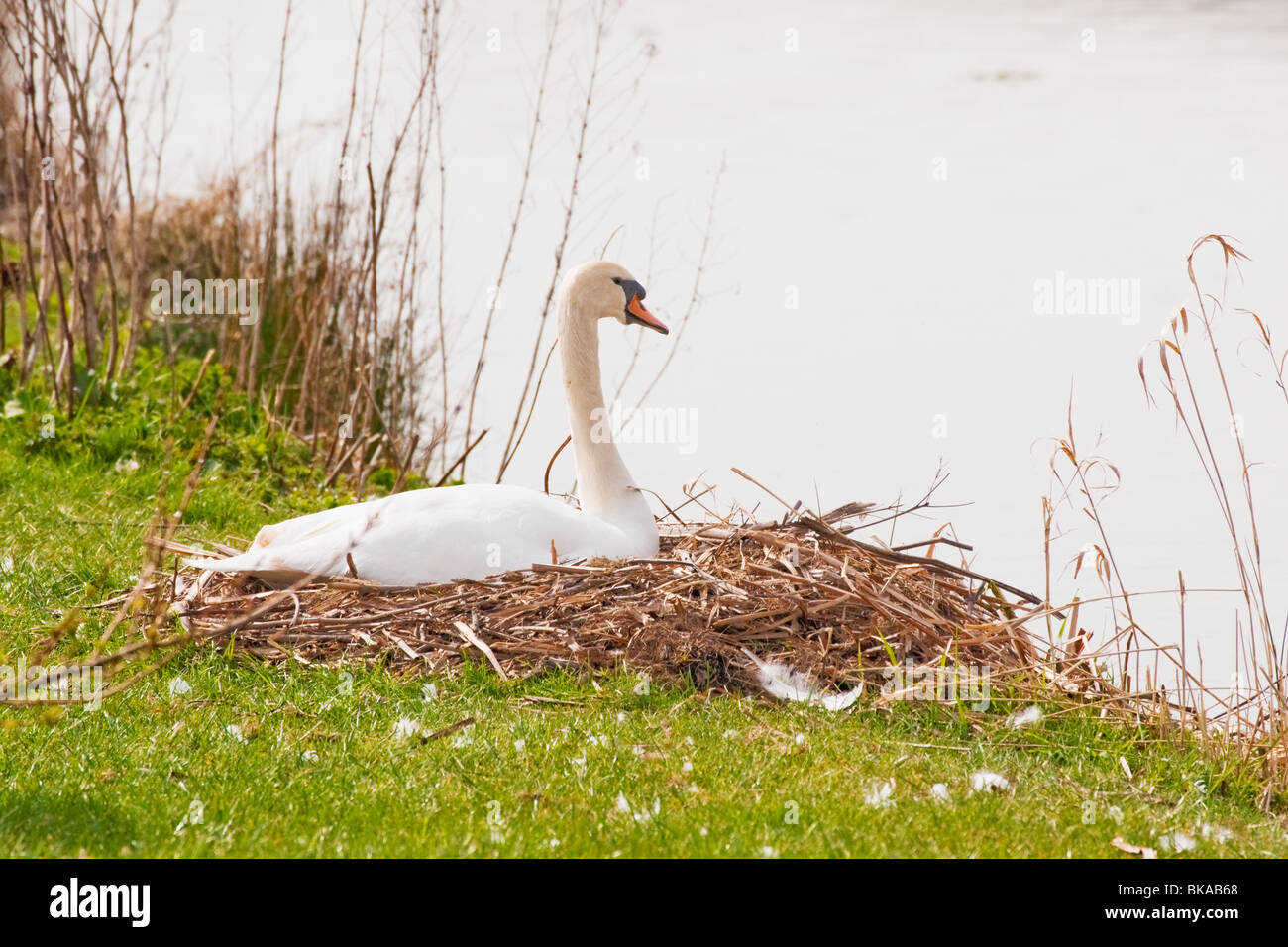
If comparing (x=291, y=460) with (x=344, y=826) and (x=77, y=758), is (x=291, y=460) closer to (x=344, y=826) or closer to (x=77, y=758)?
(x=77, y=758)

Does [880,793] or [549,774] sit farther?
[549,774]

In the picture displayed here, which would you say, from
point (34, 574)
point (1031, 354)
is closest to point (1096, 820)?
point (34, 574)

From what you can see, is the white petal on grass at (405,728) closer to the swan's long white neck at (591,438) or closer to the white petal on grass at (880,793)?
the white petal on grass at (880,793)

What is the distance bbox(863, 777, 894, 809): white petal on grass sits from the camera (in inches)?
154

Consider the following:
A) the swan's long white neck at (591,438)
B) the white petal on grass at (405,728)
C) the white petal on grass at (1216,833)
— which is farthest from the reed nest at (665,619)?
the white petal on grass at (1216,833)

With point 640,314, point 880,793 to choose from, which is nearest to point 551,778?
point 880,793

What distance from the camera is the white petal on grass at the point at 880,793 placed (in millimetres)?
3918

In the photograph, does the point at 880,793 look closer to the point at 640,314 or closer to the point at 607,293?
the point at 640,314

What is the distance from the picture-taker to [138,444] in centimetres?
840

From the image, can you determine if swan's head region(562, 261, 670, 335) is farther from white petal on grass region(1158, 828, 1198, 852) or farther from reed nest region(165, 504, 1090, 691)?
white petal on grass region(1158, 828, 1198, 852)

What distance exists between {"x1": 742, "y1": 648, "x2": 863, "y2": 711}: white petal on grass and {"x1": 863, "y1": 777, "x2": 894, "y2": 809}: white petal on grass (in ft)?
2.40

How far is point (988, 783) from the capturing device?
13.6 feet

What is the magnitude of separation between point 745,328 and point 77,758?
8771 mm

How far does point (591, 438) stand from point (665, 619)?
132cm
